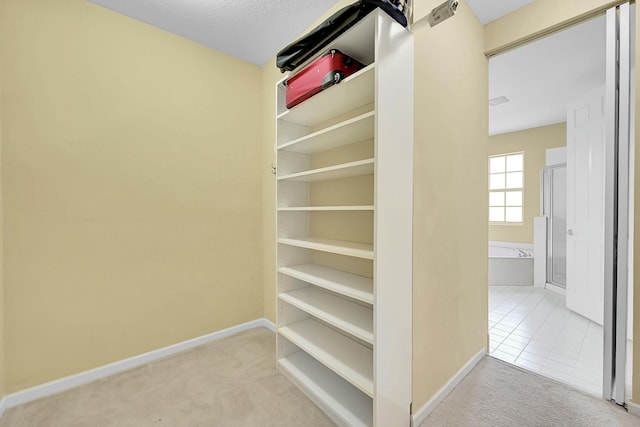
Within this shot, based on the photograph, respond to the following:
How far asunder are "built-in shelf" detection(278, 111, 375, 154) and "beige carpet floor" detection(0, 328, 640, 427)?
170cm

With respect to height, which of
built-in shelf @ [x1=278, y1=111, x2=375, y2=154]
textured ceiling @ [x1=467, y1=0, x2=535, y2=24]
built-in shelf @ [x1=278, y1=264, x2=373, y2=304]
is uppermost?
textured ceiling @ [x1=467, y1=0, x2=535, y2=24]

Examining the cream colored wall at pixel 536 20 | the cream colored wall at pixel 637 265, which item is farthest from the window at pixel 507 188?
the cream colored wall at pixel 637 265

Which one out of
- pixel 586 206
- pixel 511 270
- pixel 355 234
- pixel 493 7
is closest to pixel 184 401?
pixel 355 234

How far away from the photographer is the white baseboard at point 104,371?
1.62m

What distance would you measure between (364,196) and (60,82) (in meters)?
2.18

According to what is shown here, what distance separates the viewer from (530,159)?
478 centimetres

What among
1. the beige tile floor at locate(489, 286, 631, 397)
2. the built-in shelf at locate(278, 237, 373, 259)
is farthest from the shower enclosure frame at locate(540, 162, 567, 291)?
the built-in shelf at locate(278, 237, 373, 259)

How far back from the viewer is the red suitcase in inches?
54.9

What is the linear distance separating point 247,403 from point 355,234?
129 cm

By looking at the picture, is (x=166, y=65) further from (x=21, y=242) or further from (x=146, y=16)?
(x=21, y=242)

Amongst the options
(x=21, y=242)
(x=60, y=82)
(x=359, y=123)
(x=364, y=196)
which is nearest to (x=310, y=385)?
(x=364, y=196)

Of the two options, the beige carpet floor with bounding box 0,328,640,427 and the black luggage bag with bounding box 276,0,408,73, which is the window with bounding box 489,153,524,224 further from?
the black luggage bag with bounding box 276,0,408,73

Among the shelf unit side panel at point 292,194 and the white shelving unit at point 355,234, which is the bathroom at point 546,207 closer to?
the white shelving unit at point 355,234

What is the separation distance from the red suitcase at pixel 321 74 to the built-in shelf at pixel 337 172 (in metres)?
0.45
